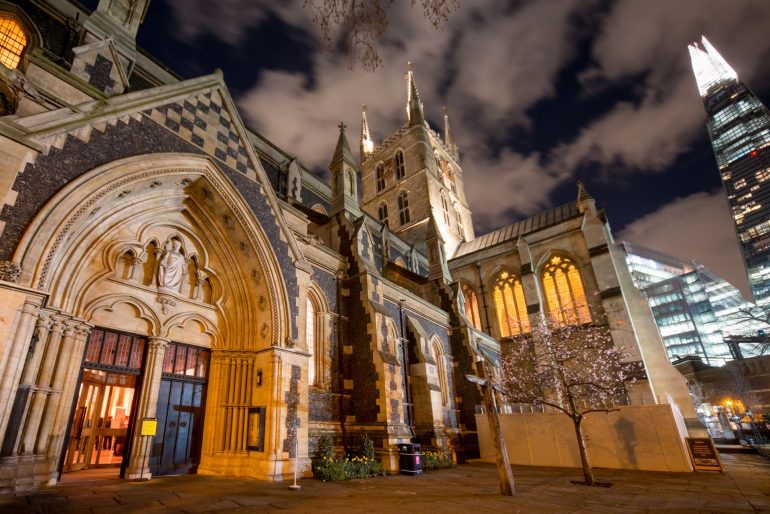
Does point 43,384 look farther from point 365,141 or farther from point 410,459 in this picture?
point 365,141

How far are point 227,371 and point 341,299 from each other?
467 centimetres

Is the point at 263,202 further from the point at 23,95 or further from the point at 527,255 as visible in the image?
the point at 527,255

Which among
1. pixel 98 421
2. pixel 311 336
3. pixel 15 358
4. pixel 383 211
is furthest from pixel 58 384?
pixel 383 211

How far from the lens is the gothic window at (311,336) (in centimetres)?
1168

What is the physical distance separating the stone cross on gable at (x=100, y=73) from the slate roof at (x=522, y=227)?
26.8 m

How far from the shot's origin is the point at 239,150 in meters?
10.6

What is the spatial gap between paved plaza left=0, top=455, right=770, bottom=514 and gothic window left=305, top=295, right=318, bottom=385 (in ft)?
11.1

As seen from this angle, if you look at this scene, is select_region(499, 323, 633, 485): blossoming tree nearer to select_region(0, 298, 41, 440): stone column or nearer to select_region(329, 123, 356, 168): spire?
select_region(329, 123, 356, 168): spire

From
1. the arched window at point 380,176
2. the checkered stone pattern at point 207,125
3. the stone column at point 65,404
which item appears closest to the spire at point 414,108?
the arched window at point 380,176

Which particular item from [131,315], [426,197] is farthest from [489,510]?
[426,197]

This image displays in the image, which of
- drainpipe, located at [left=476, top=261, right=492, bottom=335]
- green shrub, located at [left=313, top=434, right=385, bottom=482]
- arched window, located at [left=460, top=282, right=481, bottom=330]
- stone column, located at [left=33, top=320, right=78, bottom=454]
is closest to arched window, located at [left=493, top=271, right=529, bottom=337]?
drainpipe, located at [left=476, top=261, right=492, bottom=335]

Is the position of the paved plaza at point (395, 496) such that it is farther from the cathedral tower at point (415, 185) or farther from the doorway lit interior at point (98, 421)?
the cathedral tower at point (415, 185)

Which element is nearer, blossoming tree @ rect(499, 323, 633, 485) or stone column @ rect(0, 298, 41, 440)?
stone column @ rect(0, 298, 41, 440)

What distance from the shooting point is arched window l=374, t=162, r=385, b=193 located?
41.1 metres
